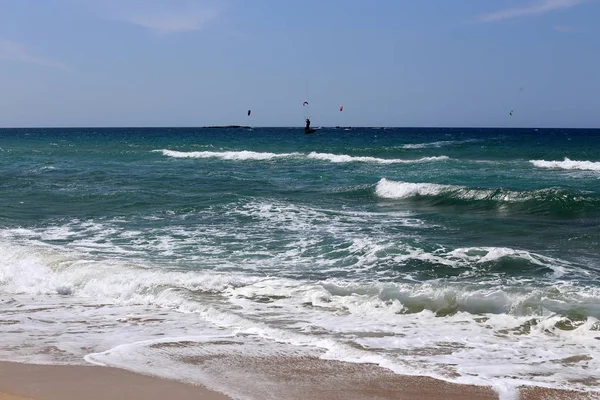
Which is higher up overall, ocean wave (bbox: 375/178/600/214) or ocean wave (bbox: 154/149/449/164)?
ocean wave (bbox: 154/149/449/164)

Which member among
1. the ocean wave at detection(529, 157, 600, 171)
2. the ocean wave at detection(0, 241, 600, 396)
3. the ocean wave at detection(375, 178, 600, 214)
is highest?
the ocean wave at detection(529, 157, 600, 171)

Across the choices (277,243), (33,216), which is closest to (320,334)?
(277,243)

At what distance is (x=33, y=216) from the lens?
623 inches

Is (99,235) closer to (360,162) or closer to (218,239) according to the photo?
(218,239)

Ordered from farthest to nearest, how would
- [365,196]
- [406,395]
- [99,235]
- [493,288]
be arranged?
[365,196]
[99,235]
[493,288]
[406,395]

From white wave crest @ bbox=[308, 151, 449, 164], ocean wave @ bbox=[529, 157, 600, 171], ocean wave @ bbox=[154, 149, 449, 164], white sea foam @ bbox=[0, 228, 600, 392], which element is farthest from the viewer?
ocean wave @ bbox=[154, 149, 449, 164]

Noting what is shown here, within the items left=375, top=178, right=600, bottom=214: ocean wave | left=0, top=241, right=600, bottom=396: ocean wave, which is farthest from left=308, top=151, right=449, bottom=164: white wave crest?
left=0, top=241, right=600, bottom=396: ocean wave

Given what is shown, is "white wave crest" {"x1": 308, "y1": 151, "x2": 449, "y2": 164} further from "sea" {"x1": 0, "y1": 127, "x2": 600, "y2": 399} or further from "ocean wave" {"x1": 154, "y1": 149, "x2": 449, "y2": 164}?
"sea" {"x1": 0, "y1": 127, "x2": 600, "y2": 399}

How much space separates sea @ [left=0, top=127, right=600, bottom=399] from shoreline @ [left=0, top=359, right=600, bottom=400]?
18cm

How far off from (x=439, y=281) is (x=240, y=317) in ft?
10.5

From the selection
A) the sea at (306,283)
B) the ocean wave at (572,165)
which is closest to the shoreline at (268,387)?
the sea at (306,283)

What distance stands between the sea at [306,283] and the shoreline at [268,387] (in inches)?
7.1

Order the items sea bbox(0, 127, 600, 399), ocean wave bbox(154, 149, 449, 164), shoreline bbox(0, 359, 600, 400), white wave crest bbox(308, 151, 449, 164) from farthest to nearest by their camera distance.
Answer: ocean wave bbox(154, 149, 449, 164), white wave crest bbox(308, 151, 449, 164), sea bbox(0, 127, 600, 399), shoreline bbox(0, 359, 600, 400)

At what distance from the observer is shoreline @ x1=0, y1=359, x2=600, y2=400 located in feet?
17.2
